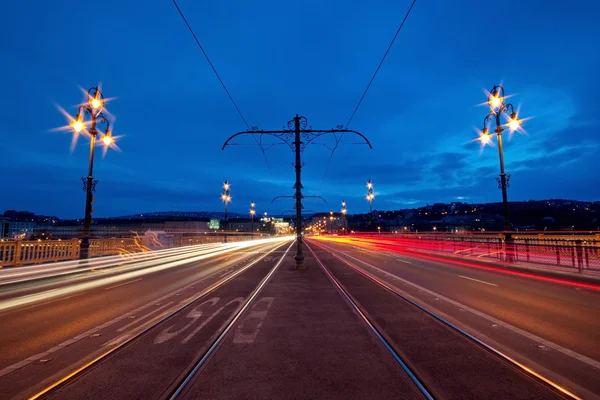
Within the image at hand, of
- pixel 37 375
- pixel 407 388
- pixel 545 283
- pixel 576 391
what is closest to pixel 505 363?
pixel 576 391

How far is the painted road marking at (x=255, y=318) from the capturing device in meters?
6.16

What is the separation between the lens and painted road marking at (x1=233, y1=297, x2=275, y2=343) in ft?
20.2

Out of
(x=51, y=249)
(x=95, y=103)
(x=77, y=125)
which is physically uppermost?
(x=95, y=103)

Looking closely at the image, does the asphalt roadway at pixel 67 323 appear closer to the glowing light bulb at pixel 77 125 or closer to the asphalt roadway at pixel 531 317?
the asphalt roadway at pixel 531 317

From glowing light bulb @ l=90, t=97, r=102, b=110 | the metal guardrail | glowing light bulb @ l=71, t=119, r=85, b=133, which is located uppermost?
glowing light bulb @ l=90, t=97, r=102, b=110

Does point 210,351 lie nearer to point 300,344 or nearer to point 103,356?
point 300,344

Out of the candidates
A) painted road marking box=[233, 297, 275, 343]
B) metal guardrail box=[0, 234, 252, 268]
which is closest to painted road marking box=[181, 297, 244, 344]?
painted road marking box=[233, 297, 275, 343]

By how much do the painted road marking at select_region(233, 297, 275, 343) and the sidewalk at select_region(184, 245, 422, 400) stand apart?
0.02 meters

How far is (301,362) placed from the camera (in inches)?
195

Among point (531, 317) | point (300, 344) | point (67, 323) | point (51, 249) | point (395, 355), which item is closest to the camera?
point (395, 355)

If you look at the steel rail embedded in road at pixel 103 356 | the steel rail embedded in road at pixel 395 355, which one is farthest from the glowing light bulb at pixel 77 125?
the steel rail embedded in road at pixel 395 355

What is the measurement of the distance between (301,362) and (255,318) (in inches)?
113

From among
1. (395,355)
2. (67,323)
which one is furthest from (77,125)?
(395,355)

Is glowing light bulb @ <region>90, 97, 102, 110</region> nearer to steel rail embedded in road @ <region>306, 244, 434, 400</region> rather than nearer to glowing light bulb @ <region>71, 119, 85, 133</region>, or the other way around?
glowing light bulb @ <region>71, 119, 85, 133</region>
